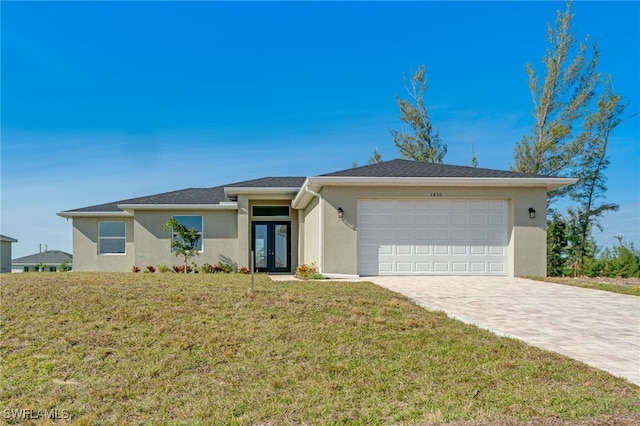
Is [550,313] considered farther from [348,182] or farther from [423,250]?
[348,182]

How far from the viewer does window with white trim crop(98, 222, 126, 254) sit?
18.9 m

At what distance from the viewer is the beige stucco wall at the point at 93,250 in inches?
737

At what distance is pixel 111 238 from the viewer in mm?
19016

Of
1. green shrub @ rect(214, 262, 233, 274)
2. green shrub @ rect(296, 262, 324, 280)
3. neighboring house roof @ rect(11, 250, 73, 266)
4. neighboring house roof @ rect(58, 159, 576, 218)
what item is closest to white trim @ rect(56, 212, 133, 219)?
neighboring house roof @ rect(58, 159, 576, 218)

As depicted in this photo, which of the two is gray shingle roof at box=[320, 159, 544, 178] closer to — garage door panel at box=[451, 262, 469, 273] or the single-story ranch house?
the single-story ranch house

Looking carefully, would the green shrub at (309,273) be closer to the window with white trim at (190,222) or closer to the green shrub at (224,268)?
the green shrub at (224,268)

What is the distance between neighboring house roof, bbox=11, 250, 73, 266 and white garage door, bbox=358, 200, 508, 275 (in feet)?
92.3

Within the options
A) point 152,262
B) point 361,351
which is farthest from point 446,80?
point 361,351

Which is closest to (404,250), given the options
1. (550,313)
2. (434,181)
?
(434,181)

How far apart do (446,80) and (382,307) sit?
1984cm

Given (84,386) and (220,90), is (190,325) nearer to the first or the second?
(84,386)

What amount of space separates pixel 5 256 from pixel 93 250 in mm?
10587

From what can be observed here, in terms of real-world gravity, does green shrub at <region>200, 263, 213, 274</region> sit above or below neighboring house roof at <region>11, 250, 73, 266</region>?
above

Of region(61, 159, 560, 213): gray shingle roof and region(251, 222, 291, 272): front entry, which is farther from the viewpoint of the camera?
region(251, 222, 291, 272): front entry
